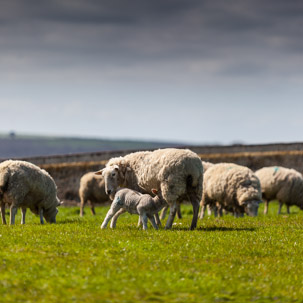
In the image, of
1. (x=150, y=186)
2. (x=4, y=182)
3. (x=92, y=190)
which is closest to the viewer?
(x=150, y=186)

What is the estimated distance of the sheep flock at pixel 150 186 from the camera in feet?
46.7

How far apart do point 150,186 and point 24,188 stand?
13.4 ft

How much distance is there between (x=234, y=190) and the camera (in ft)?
70.5

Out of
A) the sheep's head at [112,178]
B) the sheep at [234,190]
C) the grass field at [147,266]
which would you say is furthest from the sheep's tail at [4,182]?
the sheep at [234,190]

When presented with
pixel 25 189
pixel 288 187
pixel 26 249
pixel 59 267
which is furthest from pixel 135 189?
pixel 288 187

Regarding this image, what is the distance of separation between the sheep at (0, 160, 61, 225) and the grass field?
3382 mm

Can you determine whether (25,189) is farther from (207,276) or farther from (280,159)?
(280,159)

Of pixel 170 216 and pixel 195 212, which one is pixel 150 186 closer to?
pixel 170 216

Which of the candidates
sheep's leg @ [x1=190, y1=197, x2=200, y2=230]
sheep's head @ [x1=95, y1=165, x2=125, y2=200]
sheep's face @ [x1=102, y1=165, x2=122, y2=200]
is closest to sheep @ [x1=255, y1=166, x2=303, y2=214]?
sheep's leg @ [x1=190, y1=197, x2=200, y2=230]

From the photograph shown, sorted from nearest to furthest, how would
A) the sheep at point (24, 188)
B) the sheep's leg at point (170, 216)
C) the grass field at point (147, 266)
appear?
the grass field at point (147, 266) < the sheep's leg at point (170, 216) < the sheep at point (24, 188)

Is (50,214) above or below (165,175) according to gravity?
below

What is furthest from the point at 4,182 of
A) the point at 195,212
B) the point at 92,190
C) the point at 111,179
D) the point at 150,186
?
the point at 92,190

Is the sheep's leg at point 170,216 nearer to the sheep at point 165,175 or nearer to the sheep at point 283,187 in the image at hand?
the sheep at point 165,175

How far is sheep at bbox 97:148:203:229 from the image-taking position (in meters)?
14.3
